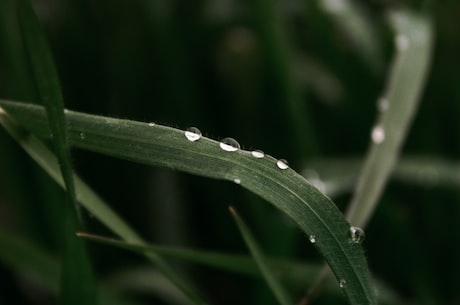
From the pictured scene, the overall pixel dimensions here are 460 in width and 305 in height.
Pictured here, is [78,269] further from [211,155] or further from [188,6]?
[188,6]

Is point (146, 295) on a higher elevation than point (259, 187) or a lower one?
higher

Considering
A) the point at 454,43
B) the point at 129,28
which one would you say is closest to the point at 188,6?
the point at 129,28

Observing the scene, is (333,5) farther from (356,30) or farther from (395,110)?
(395,110)

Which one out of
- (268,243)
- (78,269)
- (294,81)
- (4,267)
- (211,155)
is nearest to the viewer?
(211,155)

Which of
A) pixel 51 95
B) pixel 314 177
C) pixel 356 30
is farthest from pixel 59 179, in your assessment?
pixel 356 30

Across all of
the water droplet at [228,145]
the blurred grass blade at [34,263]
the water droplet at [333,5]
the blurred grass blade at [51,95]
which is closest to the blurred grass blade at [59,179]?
the blurred grass blade at [51,95]

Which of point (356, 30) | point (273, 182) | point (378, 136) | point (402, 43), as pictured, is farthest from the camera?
point (356, 30)

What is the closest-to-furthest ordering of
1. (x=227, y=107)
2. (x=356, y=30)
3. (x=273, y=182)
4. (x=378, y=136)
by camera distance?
(x=273, y=182) < (x=378, y=136) < (x=356, y=30) < (x=227, y=107)
